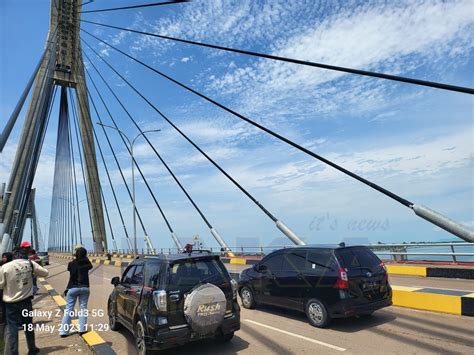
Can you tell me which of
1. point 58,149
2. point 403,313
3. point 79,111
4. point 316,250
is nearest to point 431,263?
point 403,313

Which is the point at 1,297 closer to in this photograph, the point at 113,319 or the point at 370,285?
the point at 113,319

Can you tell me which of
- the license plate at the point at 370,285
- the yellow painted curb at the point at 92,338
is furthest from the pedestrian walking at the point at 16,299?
the license plate at the point at 370,285

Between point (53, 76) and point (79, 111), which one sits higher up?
point (53, 76)

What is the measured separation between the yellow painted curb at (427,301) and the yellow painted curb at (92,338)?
6972 millimetres

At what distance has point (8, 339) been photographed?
5844 millimetres

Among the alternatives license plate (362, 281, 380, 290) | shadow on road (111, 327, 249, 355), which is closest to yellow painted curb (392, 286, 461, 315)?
license plate (362, 281, 380, 290)

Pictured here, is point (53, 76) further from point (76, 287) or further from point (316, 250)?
point (316, 250)

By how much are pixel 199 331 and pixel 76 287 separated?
11.1 feet

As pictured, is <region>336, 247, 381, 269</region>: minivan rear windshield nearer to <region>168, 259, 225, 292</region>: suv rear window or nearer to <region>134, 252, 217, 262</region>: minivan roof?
<region>168, 259, 225, 292</region>: suv rear window

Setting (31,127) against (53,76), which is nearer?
(31,127)

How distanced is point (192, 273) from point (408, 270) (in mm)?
11059

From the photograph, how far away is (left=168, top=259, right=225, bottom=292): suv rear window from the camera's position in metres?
5.73

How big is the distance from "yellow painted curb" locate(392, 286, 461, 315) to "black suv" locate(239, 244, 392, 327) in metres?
1.47

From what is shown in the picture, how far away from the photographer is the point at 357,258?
750 centimetres
